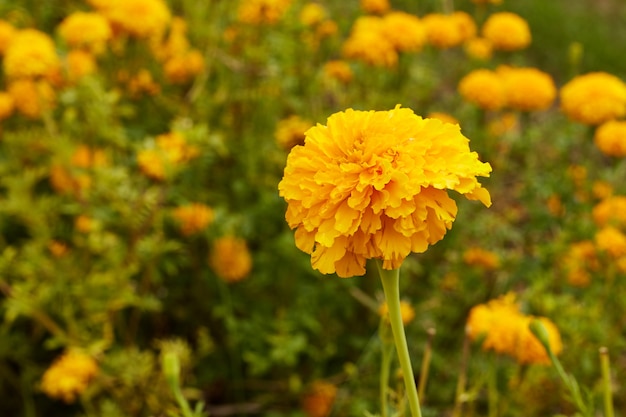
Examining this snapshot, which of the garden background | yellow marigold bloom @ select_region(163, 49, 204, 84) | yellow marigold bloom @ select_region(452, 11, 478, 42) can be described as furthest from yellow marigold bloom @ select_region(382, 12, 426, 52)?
yellow marigold bloom @ select_region(163, 49, 204, 84)

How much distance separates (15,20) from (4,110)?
0.53 meters

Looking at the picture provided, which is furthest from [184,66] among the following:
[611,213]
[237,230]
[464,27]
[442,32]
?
[611,213]

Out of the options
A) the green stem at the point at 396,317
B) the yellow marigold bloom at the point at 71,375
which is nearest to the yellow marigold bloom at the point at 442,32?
the yellow marigold bloom at the point at 71,375

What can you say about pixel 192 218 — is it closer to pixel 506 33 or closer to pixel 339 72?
pixel 339 72

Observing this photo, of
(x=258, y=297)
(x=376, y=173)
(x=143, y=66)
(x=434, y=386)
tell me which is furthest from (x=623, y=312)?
(x=143, y=66)

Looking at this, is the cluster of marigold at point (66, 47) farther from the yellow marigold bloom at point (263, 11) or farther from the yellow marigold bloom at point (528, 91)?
the yellow marigold bloom at point (528, 91)

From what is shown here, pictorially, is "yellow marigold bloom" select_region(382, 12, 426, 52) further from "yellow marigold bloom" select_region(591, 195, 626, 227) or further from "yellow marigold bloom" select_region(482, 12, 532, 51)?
"yellow marigold bloom" select_region(591, 195, 626, 227)

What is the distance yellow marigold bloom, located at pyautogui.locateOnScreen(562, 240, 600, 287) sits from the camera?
199 centimetres

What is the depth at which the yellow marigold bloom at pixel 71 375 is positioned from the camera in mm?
1786

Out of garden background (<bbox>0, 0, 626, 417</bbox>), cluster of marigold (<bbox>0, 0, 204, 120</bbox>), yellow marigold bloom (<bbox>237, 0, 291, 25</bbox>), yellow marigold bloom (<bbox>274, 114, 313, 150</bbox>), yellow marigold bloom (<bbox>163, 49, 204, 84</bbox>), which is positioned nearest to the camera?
garden background (<bbox>0, 0, 626, 417</bbox>)

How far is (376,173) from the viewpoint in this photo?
85 centimetres

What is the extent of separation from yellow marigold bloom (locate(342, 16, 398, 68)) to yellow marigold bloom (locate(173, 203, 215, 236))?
748 millimetres

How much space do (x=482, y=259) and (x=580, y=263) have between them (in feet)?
1.05

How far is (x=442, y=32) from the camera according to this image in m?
2.50
